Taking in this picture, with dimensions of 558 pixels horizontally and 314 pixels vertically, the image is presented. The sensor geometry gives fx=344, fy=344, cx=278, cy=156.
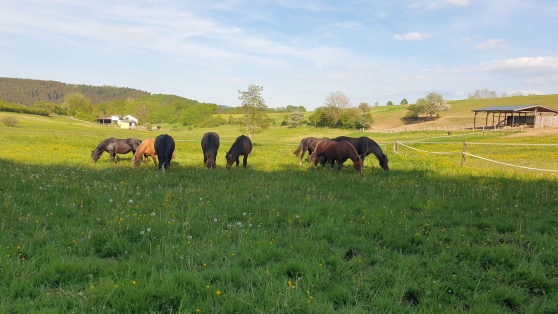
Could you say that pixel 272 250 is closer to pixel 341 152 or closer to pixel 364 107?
pixel 341 152

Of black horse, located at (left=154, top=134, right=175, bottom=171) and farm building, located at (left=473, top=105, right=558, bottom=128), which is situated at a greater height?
farm building, located at (left=473, top=105, right=558, bottom=128)

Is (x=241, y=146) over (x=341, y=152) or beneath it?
over

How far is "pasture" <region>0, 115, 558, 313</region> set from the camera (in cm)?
371

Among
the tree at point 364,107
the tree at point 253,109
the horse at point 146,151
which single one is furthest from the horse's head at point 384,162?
the tree at point 364,107

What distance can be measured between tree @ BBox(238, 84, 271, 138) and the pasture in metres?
38.3

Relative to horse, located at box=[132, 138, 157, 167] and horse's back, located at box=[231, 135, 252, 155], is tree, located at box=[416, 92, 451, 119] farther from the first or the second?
horse, located at box=[132, 138, 157, 167]

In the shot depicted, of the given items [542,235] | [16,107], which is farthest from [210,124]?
[542,235]

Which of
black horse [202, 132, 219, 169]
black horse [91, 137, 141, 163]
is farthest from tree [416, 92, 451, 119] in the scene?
black horse [91, 137, 141, 163]

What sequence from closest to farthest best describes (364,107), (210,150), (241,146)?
(210,150) → (241,146) → (364,107)

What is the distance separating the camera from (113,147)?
17.2m

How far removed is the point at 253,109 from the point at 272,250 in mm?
42795

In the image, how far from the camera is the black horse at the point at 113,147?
17000mm

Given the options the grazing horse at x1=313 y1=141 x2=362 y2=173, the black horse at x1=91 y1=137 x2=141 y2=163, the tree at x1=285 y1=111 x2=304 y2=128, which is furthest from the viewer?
the tree at x1=285 y1=111 x2=304 y2=128

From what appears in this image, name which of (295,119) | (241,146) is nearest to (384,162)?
(241,146)
